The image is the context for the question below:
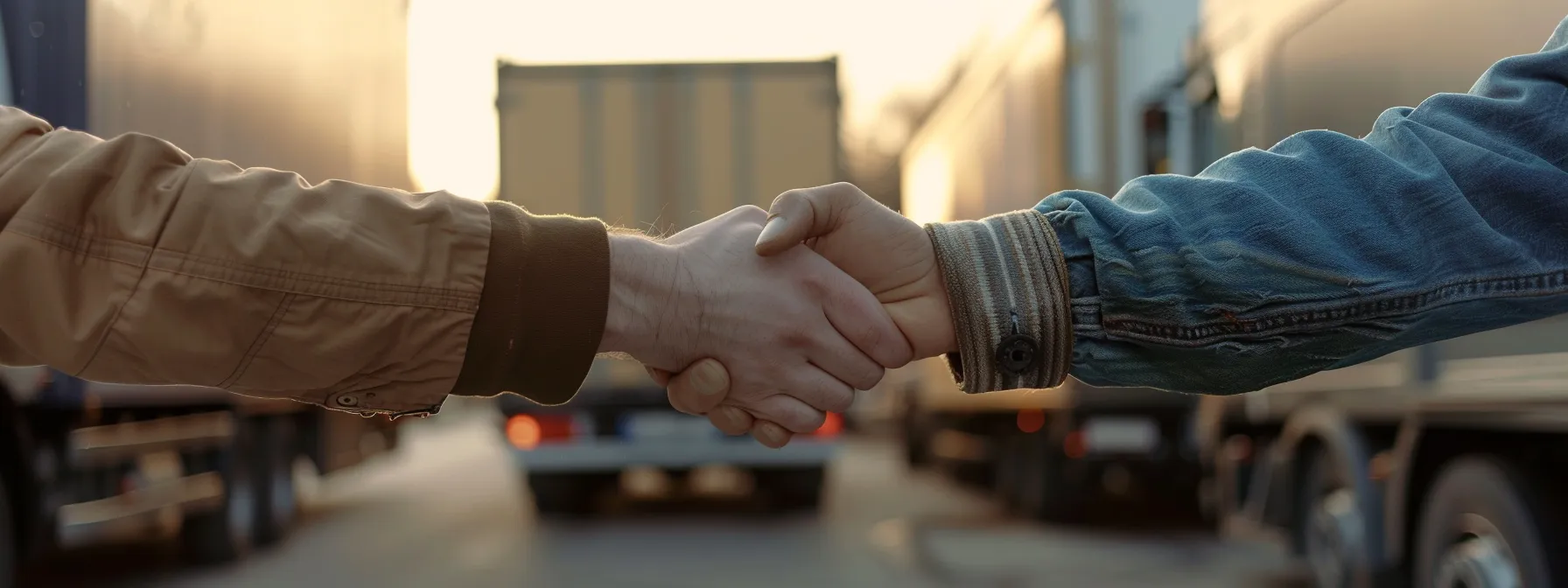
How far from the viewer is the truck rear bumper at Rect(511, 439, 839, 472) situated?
983 centimetres

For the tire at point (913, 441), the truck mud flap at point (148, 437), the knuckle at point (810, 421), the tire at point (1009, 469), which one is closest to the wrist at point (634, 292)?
the knuckle at point (810, 421)

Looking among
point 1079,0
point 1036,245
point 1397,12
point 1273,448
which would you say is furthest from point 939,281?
point 1079,0

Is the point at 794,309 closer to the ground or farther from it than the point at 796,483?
farther from it

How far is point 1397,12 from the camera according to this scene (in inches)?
170

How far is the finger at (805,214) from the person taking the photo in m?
2.70

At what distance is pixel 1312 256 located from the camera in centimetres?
231

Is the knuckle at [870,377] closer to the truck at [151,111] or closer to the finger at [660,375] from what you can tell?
the finger at [660,375]

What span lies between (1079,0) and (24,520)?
6.13m

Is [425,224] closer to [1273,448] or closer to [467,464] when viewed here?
[1273,448]

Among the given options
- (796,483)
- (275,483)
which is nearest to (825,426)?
(796,483)

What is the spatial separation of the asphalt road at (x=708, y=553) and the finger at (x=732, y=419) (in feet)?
14.6

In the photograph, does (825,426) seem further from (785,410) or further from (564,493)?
(785,410)

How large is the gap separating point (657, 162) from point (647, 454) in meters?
2.24

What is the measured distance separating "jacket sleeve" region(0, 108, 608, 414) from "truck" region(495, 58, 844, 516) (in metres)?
7.60
